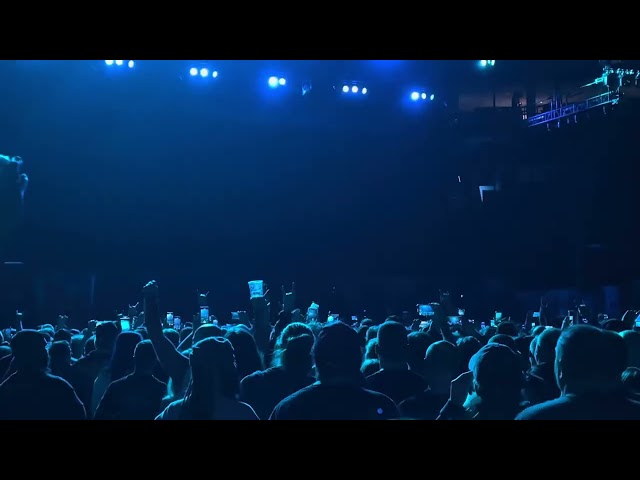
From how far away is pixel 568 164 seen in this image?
1491 centimetres

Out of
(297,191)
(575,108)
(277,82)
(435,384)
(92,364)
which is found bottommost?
Result: (435,384)

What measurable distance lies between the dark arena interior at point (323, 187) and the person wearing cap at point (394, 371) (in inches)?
383

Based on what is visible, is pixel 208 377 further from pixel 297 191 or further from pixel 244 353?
pixel 297 191

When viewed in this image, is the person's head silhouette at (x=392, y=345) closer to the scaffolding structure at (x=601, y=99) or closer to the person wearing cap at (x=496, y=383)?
the person wearing cap at (x=496, y=383)

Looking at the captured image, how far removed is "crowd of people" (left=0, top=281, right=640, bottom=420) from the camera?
2.64m

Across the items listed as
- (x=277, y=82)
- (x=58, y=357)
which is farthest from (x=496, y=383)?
(x=277, y=82)

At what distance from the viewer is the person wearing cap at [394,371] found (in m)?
3.44

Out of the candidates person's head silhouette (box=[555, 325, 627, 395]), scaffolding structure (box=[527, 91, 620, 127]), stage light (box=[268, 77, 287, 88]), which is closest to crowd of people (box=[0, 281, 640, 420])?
Answer: person's head silhouette (box=[555, 325, 627, 395])

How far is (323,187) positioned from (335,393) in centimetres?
1329

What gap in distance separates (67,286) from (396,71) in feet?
31.7

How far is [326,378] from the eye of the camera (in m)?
2.87
